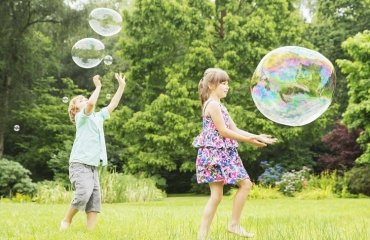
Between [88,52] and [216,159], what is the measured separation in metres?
4.58

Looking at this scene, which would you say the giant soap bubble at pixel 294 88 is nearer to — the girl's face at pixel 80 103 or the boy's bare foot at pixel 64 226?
the girl's face at pixel 80 103

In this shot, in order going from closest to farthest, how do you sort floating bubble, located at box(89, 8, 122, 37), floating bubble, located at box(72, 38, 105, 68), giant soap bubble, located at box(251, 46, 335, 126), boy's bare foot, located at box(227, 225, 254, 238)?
1. boy's bare foot, located at box(227, 225, 254, 238)
2. giant soap bubble, located at box(251, 46, 335, 126)
3. floating bubble, located at box(72, 38, 105, 68)
4. floating bubble, located at box(89, 8, 122, 37)


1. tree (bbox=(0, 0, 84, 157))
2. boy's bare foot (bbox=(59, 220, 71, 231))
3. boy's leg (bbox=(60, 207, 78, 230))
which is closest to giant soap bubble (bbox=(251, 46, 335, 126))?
boy's leg (bbox=(60, 207, 78, 230))

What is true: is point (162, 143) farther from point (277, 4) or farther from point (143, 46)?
point (277, 4)

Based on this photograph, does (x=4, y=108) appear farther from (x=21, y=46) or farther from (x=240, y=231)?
(x=240, y=231)

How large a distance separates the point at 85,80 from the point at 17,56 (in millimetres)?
4539

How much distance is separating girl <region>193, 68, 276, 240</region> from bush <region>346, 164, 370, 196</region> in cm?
1245

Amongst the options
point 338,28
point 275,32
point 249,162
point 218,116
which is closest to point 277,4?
point 275,32

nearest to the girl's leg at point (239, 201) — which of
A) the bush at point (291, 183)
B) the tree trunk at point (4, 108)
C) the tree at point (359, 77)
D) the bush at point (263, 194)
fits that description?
the tree at point (359, 77)

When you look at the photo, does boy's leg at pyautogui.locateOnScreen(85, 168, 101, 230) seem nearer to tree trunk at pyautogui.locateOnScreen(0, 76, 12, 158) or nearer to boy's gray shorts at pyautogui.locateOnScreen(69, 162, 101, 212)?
boy's gray shorts at pyautogui.locateOnScreen(69, 162, 101, 212)

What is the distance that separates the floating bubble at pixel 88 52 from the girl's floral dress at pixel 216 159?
4.22m

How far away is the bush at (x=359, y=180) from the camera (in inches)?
663

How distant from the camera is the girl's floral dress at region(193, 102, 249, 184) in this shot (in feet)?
16.5

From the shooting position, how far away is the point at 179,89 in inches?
759
